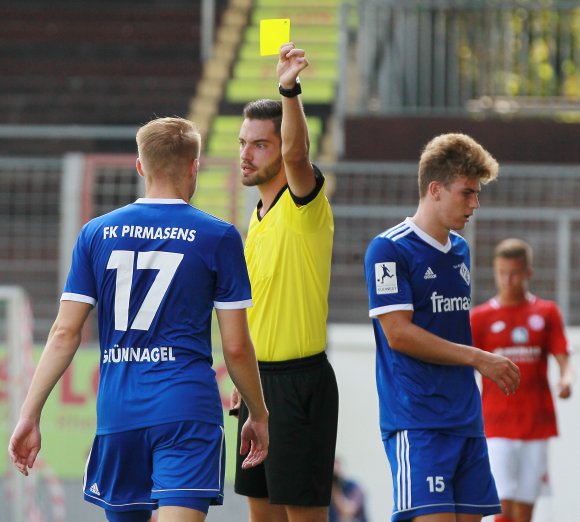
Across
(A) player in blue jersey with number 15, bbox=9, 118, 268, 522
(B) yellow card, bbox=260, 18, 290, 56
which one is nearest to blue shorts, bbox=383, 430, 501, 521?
(A) player in blue jersey with number 15, bbox=9, 118, 268, 522

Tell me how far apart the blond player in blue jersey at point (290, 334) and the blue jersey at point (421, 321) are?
308 mm

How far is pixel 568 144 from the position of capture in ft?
51.8

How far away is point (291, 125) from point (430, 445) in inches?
57.0

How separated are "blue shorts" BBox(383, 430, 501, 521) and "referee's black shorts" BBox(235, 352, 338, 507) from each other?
0.38m

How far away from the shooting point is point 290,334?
19.1 feet

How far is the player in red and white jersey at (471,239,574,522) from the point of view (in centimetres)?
870

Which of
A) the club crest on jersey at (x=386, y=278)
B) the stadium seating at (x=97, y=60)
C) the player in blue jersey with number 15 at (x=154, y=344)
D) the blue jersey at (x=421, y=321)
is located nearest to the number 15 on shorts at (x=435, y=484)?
the blue jersey at (x=421, y=321)

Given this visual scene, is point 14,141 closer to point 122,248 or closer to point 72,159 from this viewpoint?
point 72,159

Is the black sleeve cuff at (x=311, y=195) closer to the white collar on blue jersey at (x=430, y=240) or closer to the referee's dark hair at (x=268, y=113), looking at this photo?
the referee's dark hair at (x=268, y=113)

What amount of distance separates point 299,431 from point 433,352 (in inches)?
30.6

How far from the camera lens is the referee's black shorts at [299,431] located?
575 cm

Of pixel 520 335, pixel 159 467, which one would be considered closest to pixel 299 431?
pixel 159 467

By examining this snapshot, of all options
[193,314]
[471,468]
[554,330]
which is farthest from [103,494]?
[554,330]

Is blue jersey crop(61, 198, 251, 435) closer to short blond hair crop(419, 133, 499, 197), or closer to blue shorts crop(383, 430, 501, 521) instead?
blue shorts crop(383, 430, 501, 521)
